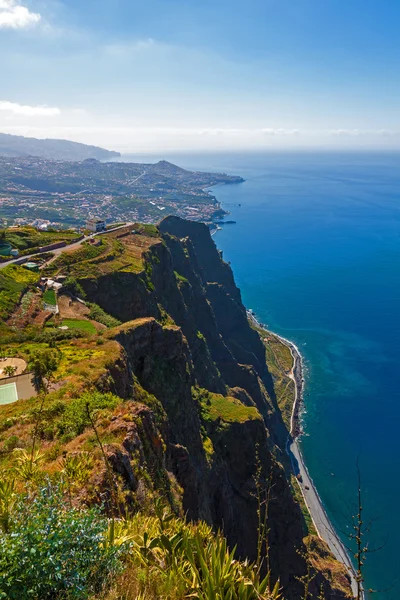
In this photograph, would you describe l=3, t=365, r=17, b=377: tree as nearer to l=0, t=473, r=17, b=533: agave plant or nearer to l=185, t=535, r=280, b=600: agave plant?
l=0, t=473, r=17, b=533: agave plant

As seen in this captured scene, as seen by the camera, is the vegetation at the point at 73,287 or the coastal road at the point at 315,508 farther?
the coastal road at the point at 315,508

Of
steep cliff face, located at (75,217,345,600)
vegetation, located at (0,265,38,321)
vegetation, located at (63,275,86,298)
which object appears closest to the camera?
steep cliff face, located at (75,217,345,600)

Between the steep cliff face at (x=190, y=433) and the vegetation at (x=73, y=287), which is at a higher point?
the vegetation at (x=73, y=287)

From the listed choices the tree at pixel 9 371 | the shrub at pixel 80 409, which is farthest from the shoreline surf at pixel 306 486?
the tree at pixel 9 371

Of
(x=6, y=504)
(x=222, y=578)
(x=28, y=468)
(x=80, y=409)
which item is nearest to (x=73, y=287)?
(x=80, y=409)

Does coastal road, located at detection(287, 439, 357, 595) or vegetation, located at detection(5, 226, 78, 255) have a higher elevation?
vegetation, located at detection(5, 226, 78, 255)

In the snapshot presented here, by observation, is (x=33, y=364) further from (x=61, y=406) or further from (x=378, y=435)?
(x=378, y=435)

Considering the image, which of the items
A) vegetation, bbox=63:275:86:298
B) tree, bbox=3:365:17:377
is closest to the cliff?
vegetation, bbox=63:275:86:298

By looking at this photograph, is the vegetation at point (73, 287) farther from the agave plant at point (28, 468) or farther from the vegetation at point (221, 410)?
the agave plant at point (28, 468)

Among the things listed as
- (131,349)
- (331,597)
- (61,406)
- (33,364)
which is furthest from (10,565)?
(331,597)

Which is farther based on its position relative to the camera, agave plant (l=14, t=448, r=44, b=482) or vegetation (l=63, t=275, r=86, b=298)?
vegetation (l=63, t=275, r=86, b=298)
